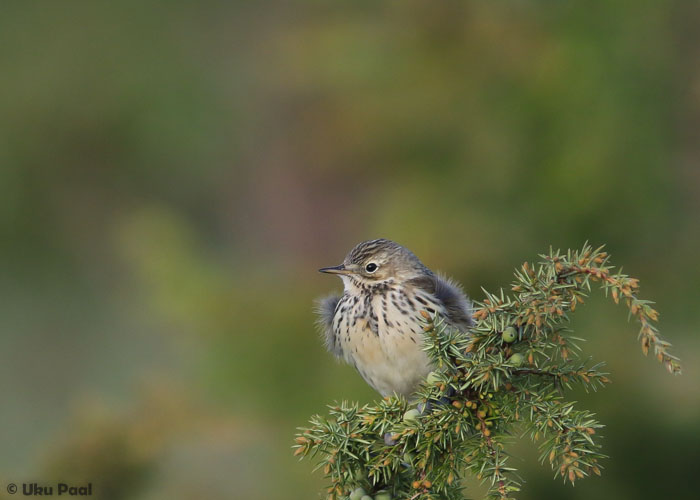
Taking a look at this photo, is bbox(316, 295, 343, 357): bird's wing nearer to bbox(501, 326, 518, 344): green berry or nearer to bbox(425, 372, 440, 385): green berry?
bbox(425, 372, 440, 385): green berry

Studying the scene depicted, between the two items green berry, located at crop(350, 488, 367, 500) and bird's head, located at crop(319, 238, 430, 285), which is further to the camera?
bird's head, located at crop(319, 238, 430, 285)

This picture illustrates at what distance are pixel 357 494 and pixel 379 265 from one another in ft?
5.31

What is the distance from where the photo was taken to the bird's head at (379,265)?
3.67 meters

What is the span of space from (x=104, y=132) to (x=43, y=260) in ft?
5.93

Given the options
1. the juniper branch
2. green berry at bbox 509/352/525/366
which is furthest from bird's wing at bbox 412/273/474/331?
green berry at bbox 509/352/525/366

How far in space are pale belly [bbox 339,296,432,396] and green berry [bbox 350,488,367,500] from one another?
3.56 feet

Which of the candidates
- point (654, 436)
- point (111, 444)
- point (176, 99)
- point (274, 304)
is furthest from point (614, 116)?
point (176, 99)

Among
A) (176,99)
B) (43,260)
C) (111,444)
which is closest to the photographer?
(111,444)

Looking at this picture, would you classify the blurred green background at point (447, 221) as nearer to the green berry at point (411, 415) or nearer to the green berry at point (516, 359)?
the green berry at point (411, 415)

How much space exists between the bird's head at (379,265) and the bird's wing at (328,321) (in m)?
0.18

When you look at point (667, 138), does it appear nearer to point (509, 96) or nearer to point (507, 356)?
point (509, 96)

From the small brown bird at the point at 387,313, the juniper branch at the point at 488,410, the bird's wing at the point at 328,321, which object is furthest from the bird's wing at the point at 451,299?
the juniper branch at the point at 488,410

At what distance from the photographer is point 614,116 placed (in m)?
4.66

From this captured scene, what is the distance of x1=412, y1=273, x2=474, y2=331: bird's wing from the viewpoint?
134 inches
